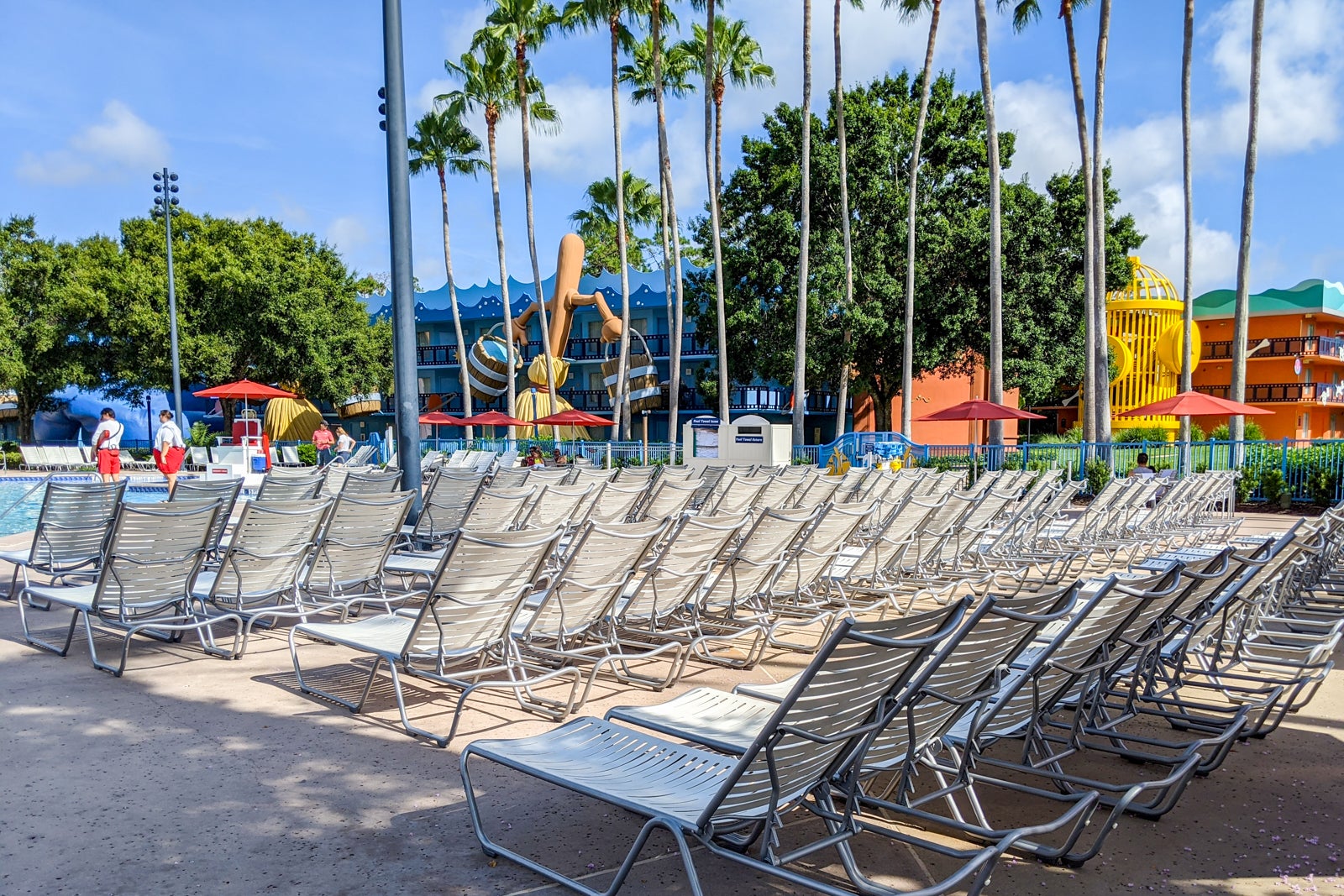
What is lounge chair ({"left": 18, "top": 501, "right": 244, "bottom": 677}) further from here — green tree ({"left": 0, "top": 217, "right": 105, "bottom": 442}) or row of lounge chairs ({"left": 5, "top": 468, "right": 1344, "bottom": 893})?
green tree ({"left": 0, "top": 217, "right": 105, "bottom": 442})

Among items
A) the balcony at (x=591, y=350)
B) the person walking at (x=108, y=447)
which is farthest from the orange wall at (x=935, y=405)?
the person walking at (x=108, y=447)

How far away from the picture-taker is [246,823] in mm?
3422

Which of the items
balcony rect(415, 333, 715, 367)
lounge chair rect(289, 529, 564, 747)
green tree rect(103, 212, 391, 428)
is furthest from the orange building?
lounge chair rect(289, 529, 564, 747)

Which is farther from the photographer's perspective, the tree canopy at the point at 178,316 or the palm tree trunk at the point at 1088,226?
the tree canopy at the point at 178,316

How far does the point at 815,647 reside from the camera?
6.34m

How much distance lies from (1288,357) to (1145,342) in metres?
8.38

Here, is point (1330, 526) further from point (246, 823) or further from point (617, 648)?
point (246, 823)

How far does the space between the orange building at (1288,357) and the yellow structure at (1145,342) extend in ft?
17.1

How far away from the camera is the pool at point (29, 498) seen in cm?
1386

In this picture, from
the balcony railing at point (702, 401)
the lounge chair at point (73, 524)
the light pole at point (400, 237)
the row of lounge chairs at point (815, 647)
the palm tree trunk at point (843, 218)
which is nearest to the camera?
the row of lounge chairs at point (815, 647)

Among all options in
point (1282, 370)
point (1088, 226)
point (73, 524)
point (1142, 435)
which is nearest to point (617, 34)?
point (1088, 226)

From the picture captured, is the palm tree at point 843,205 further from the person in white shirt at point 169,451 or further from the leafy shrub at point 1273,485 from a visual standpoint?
the person in white shirt at point 169,451

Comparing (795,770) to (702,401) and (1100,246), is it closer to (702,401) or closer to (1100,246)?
(1100,246)

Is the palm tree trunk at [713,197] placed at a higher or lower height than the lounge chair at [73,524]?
higher
